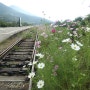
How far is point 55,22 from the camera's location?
32.0ft

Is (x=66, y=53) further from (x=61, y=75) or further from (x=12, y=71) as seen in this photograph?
(x=12, y=71)

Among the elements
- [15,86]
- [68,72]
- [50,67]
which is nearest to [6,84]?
[15,86]

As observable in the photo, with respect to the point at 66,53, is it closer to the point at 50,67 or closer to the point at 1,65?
the point at 50,67

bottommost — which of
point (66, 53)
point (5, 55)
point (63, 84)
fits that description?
point (5, 55)

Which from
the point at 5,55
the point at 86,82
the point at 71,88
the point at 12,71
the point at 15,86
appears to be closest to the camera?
the point at 71,88

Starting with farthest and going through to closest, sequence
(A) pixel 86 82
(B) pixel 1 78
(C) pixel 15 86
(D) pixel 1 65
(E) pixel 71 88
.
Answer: (D) pixel 1 65 < (B) pixel 1 78 < (C) pixel 15 86 < (A) pixel 86 82 < (E) pixel 71 88

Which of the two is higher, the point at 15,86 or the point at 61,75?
the point at 61,75

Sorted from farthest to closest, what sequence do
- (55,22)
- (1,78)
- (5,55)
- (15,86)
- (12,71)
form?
1. (5,55)
2. (55,22)
3. (12,71)
4. (1,78)
5. (15,86)

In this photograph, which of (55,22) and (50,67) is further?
(55,22)

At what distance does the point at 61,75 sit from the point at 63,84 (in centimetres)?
23

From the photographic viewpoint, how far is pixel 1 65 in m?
9.00

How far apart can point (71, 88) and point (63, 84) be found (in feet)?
1.06

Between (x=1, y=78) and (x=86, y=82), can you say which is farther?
(x=1, y=78)

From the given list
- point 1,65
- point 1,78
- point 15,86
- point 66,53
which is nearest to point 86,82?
point 66,53
